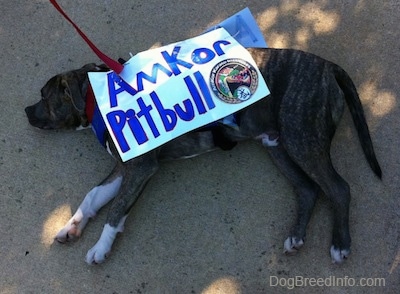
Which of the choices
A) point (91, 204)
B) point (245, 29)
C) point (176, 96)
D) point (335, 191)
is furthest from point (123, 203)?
point (245, 29)

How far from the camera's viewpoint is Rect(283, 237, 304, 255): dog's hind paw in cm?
386

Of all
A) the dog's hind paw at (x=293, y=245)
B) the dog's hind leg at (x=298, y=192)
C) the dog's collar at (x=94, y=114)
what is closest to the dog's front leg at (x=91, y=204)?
the dog's collar at (x=94, y=114)

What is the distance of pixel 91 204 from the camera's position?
4.05 metres

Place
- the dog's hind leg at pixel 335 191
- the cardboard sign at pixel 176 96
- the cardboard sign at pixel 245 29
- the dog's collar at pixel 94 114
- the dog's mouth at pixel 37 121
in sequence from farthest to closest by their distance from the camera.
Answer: the cardboard sign at pixel 245 29, the dog's mouth at pixel 37 121, the dog's collar at pixel 94 114, the dog's hind leg at pixel 335 191, the cardboard sign at pixel 176 96

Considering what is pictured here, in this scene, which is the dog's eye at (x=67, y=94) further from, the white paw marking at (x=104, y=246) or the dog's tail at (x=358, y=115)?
the dog's tail at (x=358, y=115)

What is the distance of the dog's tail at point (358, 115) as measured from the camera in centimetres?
403

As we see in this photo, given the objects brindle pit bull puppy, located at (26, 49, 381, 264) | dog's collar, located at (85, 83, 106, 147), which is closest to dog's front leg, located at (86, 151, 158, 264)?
brindle pit bull puppy, located at (26, 49, 381, 264)

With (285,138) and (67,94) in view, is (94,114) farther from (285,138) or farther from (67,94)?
(285,138)

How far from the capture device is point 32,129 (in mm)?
4414

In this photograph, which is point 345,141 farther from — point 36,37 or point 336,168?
point 36,37

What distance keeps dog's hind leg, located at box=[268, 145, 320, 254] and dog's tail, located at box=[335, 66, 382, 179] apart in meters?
0.49

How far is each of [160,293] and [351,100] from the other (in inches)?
83.8

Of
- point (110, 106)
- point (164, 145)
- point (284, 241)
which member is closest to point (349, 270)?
point (284, 241)

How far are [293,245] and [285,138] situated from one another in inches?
31.8
